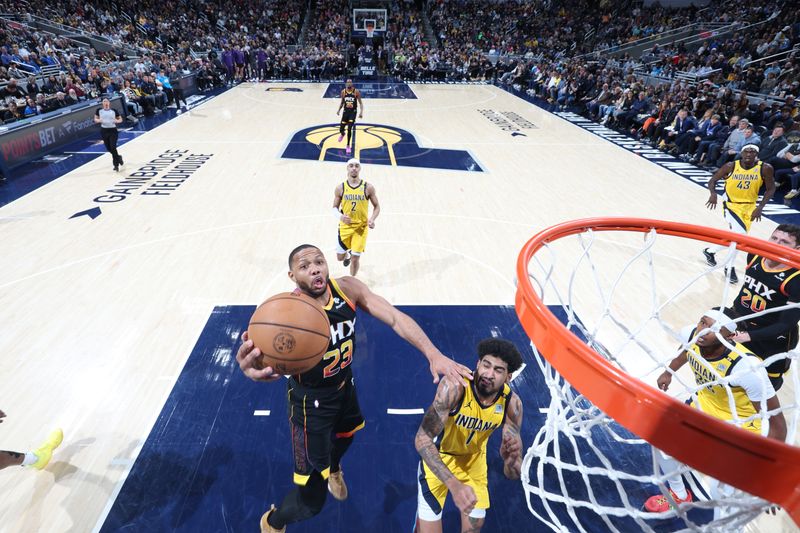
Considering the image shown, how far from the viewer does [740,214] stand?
5.93m

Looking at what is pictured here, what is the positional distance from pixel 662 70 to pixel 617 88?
3.96m

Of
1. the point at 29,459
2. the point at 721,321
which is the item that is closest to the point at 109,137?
the point at 29,459

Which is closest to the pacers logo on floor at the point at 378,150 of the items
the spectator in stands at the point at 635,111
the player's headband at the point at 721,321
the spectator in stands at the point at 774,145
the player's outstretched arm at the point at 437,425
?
the spectator in stands at the point at 774,145

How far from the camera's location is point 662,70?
17453mm

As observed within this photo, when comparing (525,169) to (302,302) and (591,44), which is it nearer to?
(302,302)

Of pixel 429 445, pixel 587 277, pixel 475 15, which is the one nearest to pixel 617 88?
pixel 587 277

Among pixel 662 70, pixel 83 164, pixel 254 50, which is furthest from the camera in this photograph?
pixel 254 50

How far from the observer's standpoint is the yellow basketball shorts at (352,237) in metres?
5.32

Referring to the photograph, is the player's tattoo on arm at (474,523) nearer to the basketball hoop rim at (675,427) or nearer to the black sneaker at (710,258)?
the basketball hoop rim at (675,427)

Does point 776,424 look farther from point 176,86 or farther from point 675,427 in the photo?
point 176,86

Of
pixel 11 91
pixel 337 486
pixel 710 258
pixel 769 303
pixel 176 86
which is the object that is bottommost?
pixel 337 486

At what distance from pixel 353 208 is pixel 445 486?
3351 millimetres

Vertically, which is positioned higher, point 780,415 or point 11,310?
point 780,415

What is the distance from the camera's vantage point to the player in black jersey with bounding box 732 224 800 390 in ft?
10.4
